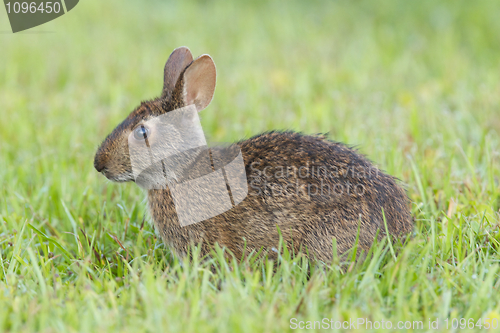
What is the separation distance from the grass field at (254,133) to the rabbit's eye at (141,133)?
0.50 metres

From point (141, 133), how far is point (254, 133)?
233 cm

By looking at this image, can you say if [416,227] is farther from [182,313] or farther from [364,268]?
[182,313]

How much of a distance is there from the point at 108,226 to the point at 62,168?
1.23 meters

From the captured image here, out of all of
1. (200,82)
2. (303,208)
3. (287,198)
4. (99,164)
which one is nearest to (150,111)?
(200,82)

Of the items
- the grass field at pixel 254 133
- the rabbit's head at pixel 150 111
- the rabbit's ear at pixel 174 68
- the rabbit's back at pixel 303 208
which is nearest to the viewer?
the grass field at pixel 254 133

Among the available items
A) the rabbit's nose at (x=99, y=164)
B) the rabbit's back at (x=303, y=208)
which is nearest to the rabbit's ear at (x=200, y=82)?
→ the rabbit's back at (x=303, y=208)

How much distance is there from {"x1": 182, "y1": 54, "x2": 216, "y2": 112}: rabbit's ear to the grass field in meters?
0.88

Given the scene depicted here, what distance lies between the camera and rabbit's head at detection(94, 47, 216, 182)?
3711mm

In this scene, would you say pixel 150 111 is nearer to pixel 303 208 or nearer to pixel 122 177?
pixel 122 177

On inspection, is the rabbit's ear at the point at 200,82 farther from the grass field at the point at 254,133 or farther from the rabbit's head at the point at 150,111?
the grass field at the point at 254,133

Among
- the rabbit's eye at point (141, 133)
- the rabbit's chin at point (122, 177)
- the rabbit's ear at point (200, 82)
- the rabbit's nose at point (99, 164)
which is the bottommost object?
the rabbit's chin at point (122, 177)

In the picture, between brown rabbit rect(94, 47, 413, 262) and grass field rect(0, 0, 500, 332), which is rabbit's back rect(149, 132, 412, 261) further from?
grass field rect(0, 0, 500, 332)

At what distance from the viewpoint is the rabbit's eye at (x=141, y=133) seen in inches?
147

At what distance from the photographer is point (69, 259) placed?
11.7 feet
